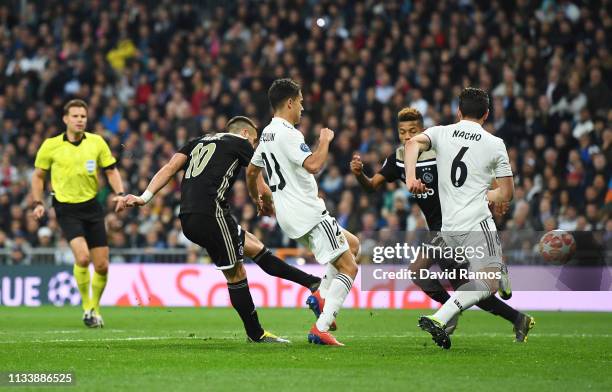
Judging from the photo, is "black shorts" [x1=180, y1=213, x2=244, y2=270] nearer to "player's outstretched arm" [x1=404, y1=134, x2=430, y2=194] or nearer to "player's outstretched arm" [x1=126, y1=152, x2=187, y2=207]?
"player's outstretched arm" [x1=126, y1=152, x2=187, y2=207]

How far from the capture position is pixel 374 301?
18562 mm

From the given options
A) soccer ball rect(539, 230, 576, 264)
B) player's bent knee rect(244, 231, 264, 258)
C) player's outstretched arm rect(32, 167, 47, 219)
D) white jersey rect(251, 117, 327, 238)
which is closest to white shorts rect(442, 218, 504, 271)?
white jersey rect(251, 117, 327, 238)

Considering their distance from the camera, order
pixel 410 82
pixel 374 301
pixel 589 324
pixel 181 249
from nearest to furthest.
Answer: pixel 589 324, pixel 374 301, pixel 181 249, pixel 410 82

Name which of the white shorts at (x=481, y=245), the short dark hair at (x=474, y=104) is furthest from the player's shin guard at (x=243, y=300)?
the short dark hair at (x=474, y=104)

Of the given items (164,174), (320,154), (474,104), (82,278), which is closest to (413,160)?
(320,154)

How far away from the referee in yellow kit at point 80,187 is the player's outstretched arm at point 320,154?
15.0 feet

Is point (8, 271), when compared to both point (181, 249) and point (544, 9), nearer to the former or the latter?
point (181, 249)

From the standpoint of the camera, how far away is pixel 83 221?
522 inches

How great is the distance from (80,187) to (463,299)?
19.5 ft

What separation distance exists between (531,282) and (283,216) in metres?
8.83

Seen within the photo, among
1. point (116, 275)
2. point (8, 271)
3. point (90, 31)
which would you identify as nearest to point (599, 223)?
point (116, 275)

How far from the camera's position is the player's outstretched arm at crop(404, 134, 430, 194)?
847 centimetres

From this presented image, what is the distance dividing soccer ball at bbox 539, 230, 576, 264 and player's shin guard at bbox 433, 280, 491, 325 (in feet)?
23.8

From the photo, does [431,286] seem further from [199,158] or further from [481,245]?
[199,158]
